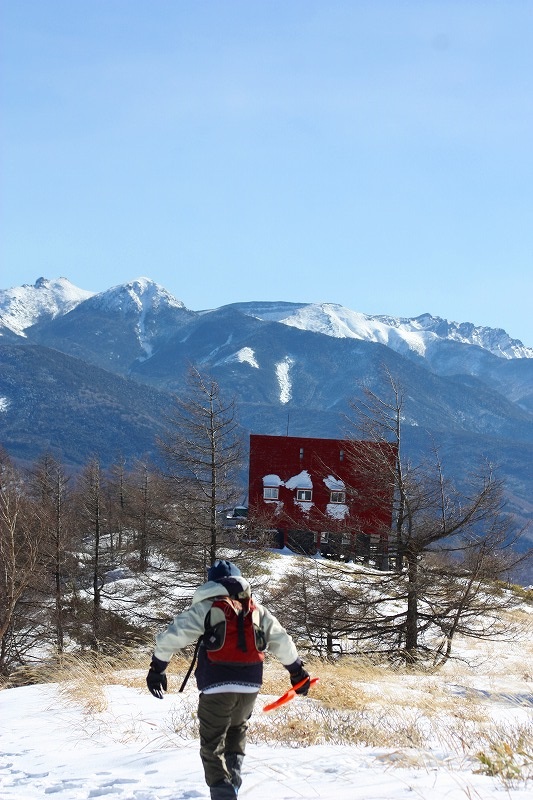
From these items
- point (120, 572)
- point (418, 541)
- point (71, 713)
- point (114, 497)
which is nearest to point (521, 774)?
point (71, 713)

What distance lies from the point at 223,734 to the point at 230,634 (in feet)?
2.40

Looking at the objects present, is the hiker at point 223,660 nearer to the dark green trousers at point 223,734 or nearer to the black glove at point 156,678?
the dark green trousers at point 223,734

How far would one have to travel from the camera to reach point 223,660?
577 centimetres

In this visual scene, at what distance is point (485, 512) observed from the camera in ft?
55.6

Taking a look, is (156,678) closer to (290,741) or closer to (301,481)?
(290,741)

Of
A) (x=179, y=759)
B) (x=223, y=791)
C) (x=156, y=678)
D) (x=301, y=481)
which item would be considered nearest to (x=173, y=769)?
(x=179, y=759)

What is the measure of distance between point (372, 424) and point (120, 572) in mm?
34321

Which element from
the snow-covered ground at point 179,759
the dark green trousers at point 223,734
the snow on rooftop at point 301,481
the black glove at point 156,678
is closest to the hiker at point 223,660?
the dark green trousers at point 223,734

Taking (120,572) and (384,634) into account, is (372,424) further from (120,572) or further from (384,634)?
(120,572)

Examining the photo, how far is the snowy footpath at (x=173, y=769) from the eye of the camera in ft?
18.4

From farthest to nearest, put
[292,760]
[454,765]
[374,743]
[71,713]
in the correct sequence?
[71,713], [374,743], [292,760], [454,765]

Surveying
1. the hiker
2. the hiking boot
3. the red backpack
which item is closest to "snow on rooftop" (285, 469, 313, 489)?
the hiker

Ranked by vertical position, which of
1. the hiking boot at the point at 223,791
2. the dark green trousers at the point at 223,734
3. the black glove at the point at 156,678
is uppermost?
the black glove at the point at 156,678

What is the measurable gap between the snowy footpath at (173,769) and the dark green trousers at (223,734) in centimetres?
29
